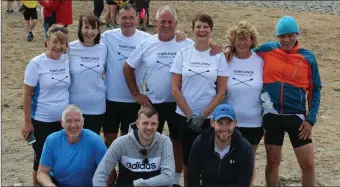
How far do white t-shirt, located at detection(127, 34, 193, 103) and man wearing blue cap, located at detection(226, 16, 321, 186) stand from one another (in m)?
0.88

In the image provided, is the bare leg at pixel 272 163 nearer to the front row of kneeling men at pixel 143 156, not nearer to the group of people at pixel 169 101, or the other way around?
the group of people at pixel 169 101

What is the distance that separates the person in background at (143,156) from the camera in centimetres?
521

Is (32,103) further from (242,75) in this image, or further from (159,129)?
(242,75)

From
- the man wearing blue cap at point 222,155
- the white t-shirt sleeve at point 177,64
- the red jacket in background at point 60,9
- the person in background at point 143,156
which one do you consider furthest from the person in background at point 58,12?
the man wearing blue cap at point 222,155

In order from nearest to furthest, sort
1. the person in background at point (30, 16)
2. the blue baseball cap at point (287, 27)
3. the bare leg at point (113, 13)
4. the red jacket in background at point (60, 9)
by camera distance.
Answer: the blue baseball cap at point (287, 27) → the red jacket in background at point (60, 9) → the person in background at point (30, 16) → the bare leg at point (113, 13)

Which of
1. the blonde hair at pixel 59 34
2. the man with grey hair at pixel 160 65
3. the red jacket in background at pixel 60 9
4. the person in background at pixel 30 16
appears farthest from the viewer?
the person in background at pixel 30 16

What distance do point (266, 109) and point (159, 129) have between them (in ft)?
4.01

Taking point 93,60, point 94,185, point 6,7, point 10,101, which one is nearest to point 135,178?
point 94,185

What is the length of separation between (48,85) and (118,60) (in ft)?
2.70

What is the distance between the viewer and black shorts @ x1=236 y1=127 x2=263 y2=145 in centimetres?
567

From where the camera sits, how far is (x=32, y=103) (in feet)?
19.1

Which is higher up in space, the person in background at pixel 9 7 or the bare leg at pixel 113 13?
the person in background at pixel 9 7

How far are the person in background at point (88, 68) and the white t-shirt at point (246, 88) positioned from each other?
53.5 inches

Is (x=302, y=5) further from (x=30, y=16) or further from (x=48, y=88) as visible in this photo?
(x=48, y=88)
